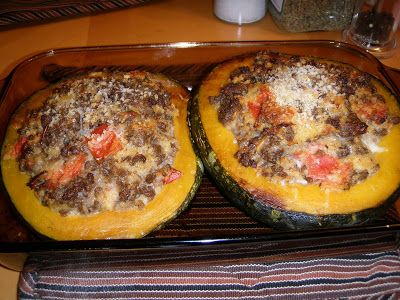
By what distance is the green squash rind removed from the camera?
1.18 metres

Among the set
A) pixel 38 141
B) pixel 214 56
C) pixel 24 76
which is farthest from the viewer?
pixel 214 56

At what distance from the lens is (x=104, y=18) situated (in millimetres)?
2402

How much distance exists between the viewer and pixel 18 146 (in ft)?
4.45

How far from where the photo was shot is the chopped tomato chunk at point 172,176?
1.28 meters

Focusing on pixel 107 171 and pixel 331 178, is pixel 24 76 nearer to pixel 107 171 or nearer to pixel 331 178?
pixel 107 171

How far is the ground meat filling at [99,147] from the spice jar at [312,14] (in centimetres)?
102

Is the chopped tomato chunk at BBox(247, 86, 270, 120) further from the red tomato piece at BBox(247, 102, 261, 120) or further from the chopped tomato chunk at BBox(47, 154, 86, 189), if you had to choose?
the chopped tomato chunk at BBox(47, 154, 86, 189)

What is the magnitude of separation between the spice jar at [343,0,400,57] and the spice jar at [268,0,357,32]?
0.06 meters

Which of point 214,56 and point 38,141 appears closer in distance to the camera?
point 38,141

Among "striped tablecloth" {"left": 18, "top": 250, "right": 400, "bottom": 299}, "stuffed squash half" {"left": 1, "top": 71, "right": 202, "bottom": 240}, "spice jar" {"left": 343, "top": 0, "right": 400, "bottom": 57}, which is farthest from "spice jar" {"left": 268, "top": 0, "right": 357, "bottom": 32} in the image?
"striped tablecloth" {"left": 18, "top": 250, "right": 400, "bottom": 299}

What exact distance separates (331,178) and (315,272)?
30 centimetres

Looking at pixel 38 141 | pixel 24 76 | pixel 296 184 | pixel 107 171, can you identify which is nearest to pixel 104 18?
pixel 24 76

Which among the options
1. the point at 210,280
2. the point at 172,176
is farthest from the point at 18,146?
the point at 210,280

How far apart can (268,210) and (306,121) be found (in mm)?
309
